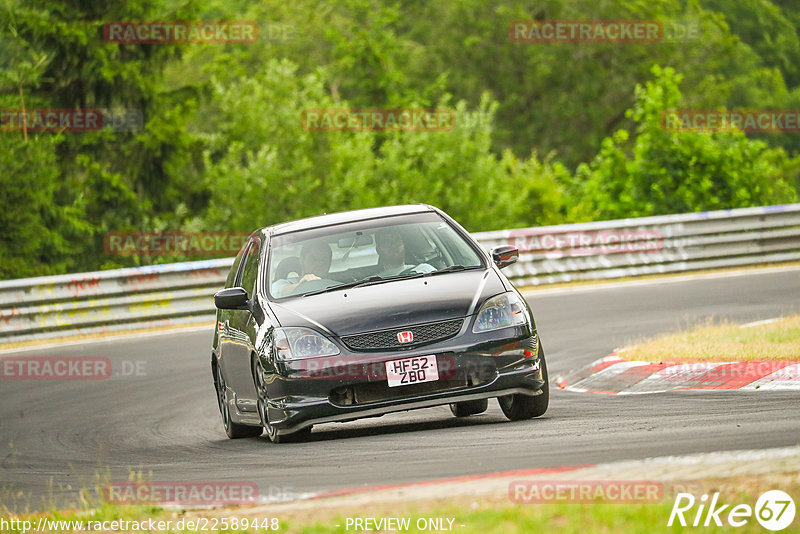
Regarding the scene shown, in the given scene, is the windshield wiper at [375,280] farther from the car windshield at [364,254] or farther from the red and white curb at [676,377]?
the red and white curb at [676,377]

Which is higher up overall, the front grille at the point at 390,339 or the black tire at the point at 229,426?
the front grille at the point at 390,339

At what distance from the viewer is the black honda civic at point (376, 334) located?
343 inches

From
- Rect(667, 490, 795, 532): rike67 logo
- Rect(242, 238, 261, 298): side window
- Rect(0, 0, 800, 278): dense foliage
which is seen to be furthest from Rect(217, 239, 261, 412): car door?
Rect(0, 0, 800, 278): dense foliage

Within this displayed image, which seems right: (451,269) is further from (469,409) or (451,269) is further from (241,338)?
(241,338)

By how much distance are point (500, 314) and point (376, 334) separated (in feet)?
2.81

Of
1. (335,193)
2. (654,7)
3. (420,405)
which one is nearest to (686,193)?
(335,193)

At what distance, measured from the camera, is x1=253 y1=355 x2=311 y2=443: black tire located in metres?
9.13

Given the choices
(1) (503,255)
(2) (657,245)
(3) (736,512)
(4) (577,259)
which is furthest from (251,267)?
(2) (657,245)

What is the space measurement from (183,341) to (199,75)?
5633 centimetres

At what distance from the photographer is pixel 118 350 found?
17.6 meters

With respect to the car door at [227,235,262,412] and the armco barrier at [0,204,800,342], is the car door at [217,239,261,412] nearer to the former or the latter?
the car door at [227,235,262,412]

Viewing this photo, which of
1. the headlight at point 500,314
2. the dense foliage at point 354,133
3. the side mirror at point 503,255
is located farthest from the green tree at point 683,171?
the headlight at point 500,314

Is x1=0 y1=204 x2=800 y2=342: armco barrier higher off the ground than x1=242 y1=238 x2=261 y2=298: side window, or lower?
lower

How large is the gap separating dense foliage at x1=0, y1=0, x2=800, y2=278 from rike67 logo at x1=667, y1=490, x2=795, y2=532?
21.8 metres
